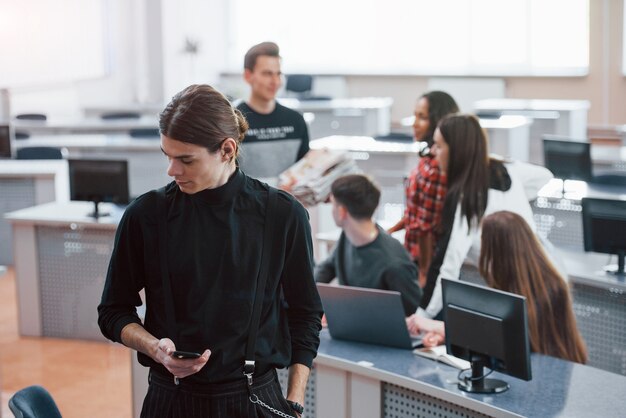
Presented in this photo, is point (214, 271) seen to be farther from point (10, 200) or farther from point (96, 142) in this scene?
point (96, 142)

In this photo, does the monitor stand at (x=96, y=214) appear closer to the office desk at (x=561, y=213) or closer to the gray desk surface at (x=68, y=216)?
the gray desk surface at (x=68, y=216)

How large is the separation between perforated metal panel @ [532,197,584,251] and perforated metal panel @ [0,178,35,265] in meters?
4.06

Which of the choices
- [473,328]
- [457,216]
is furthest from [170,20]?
[473,328]

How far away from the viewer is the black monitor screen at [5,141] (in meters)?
8.12

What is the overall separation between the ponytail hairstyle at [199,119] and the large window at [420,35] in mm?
12438

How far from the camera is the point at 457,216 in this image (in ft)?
13.5

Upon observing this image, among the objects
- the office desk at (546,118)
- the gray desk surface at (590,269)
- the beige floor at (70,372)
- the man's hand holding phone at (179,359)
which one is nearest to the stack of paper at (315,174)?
the gray desk surface at (590,269)

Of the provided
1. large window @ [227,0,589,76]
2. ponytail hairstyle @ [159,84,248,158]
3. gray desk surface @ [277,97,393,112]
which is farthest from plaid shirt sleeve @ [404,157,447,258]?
large window @ [227,0,589,76]

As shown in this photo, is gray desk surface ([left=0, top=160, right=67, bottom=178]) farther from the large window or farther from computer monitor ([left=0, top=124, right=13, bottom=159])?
the large window

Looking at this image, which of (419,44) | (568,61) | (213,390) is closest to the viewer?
(213,390)

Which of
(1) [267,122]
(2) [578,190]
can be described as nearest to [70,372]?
(1) [267,122]

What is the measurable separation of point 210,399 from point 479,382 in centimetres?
125

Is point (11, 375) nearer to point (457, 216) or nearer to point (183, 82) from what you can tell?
point (457, 216)

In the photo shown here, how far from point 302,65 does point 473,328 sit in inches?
508
